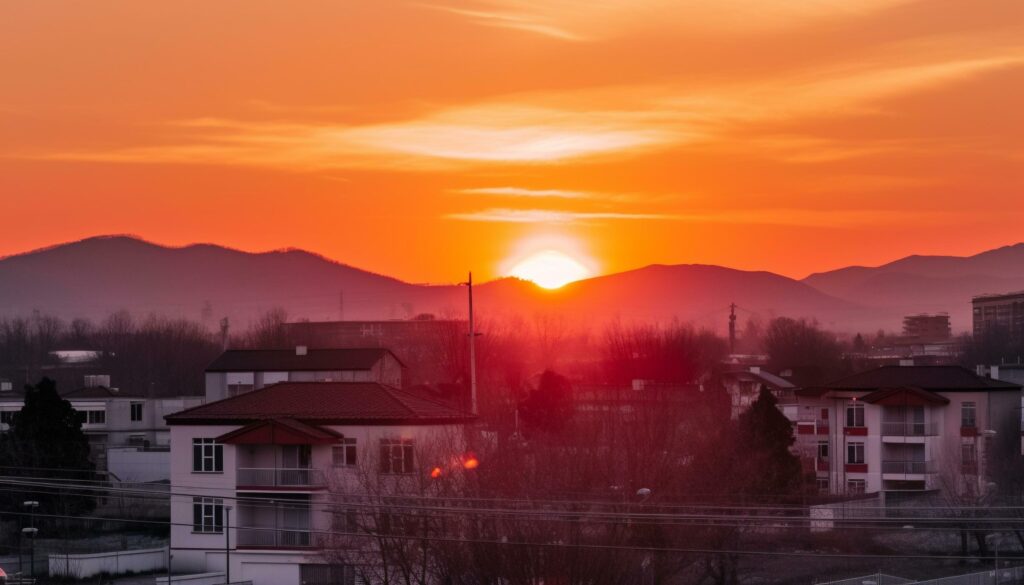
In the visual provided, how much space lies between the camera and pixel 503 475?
3434cm

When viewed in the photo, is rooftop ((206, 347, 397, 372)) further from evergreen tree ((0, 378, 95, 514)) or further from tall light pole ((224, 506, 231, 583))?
tall light pole ((224, 506, 231, 583))

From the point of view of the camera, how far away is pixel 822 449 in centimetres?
5647

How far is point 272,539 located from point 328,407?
418cm

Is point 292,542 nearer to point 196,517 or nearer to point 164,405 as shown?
point 196,517

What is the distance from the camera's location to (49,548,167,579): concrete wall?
39.6 m

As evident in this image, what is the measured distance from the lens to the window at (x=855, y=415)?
54.2 metres

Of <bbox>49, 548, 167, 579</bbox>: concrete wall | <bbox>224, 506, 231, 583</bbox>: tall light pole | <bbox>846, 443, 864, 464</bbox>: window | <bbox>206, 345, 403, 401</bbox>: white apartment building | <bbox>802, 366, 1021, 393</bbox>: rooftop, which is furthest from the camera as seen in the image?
<bbox>206, 345, 403, 401</bbox>: white apartment building

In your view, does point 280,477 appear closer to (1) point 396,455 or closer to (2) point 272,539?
(2) point 272,539

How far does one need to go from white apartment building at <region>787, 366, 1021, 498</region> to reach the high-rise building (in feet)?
301

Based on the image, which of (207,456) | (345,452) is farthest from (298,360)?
(345,452)

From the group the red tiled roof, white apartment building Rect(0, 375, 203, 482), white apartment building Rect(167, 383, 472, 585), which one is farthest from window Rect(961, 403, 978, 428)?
white apartment building Rect(0, 375, 203, 482)

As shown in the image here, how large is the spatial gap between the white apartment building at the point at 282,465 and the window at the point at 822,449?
19.4 metres

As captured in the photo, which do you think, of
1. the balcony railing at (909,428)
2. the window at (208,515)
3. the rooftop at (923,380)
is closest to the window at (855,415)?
the rooftop at (923,380)

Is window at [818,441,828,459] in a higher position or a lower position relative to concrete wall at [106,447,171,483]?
higher
